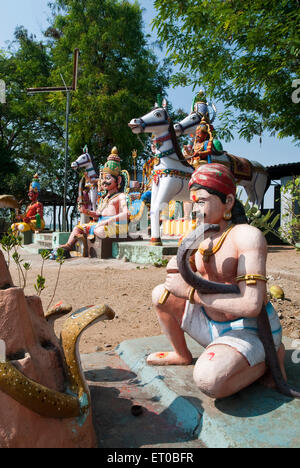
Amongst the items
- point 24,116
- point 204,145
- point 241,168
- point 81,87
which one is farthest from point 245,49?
point 24,116

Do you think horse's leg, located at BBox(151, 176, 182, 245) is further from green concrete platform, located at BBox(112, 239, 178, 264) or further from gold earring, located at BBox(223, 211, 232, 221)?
gold earring, located at BBox(223, 211, 232, 221)

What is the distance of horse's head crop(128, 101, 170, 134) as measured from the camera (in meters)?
6.80

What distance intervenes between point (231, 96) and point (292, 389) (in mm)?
6196

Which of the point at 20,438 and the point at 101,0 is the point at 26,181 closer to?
the point at 101,0

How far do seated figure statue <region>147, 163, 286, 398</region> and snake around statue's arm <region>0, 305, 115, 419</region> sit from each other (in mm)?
518

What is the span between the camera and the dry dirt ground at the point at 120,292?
3.41 m

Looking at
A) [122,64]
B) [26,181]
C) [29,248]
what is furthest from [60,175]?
[29,248]

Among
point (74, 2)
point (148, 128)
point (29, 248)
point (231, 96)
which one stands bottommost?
point (29, 248)

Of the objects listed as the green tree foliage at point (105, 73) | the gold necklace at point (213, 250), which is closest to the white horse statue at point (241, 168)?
the gold necklace at point (213, 250)

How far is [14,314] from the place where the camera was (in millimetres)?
1392

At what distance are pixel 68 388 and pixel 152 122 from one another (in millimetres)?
6194

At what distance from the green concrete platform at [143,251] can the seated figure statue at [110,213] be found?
0.44 m

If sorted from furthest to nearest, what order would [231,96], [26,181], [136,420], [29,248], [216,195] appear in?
[26,181] < [29,248] < [231,96] < [216,195] < [136,420]

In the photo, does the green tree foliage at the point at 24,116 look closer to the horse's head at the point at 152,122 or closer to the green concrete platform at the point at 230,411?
the horse's head at the point at 152,122
